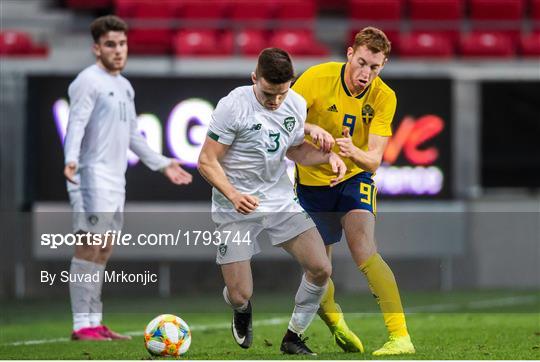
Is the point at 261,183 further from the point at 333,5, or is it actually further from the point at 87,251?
the point at 333,5

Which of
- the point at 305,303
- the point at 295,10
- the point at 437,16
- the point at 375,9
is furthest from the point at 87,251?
the point at 437,16

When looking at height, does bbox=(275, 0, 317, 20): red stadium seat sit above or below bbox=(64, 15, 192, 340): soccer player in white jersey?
above

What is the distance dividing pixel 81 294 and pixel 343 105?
2.59 meters

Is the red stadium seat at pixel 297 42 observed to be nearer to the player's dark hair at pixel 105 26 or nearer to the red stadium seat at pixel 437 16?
the red stadium seat at pixel 437 16

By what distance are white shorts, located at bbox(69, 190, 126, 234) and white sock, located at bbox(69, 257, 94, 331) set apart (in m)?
0.26

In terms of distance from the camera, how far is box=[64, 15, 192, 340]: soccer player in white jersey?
9352 mm

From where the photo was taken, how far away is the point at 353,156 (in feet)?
25.0

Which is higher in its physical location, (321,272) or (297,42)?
(297,42)

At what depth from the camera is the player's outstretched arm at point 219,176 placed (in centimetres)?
724

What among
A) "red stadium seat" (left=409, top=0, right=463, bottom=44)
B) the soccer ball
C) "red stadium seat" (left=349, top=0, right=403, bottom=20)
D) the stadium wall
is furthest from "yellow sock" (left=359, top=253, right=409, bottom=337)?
"red stadium seat" (left=349, top=0, right=403, bottom=20)

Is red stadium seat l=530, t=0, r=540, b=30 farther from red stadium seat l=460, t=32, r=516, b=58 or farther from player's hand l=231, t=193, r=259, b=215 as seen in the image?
player's hand l=231, t=193, r=259, b=215

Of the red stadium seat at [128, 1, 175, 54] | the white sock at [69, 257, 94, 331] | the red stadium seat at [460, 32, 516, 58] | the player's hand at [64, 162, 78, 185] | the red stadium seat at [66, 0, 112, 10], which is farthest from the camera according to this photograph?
the red stadium seat at [66, 0, 112, 10]

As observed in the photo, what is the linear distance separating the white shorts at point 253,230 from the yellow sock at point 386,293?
45cm

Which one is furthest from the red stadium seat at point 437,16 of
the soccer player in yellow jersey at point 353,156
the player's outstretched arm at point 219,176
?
the player's outstretched arm at point 219,176
